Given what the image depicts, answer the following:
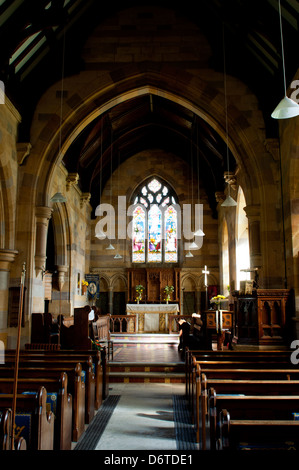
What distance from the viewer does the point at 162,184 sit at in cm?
1803

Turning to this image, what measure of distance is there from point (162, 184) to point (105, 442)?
→ 14.6m

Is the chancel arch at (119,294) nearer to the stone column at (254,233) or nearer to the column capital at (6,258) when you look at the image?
the column capital at (6,258)

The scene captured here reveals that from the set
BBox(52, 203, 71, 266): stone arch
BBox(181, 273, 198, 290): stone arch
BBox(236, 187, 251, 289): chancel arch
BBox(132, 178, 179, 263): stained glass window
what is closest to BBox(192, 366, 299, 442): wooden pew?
BBox(236, 187, 251, 289): chancel arch

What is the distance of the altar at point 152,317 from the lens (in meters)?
15.6

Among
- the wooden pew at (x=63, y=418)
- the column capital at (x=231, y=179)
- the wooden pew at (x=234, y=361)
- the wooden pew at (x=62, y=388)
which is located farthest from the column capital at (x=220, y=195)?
the wooden pew at (x=63, y=418)

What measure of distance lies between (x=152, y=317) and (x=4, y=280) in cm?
768

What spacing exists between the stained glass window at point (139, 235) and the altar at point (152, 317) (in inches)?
104

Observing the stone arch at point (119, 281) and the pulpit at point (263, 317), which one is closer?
the pulpit at point (263, 317)

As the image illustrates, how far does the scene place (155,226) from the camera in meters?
17.9

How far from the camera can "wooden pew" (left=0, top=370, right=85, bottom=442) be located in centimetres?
366

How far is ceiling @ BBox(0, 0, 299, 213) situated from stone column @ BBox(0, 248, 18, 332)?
9.24 ft

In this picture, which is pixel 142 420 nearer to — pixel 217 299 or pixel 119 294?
pixel 217 299
